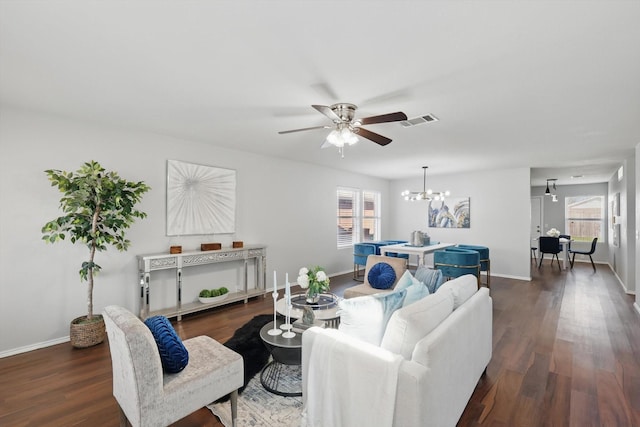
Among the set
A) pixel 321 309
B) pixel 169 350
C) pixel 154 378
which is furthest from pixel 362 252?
pixel 154 378

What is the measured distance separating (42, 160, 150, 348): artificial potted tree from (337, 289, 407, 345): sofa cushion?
8.80ft

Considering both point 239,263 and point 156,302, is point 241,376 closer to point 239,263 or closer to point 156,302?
point 156,302

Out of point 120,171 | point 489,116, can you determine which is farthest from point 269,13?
point 120,171

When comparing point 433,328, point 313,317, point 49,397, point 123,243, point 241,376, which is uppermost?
point 123,243

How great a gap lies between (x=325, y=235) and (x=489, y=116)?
3.98m

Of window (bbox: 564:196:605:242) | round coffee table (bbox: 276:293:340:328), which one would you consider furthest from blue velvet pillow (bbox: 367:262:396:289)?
window (bbox: 564:196:605:242)

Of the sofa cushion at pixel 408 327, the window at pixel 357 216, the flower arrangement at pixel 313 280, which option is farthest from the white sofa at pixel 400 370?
the window at pixel 357 216

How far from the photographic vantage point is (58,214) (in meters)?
3.19

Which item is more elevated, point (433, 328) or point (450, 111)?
point (450, 111)

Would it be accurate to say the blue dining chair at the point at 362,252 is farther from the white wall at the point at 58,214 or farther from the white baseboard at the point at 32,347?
the white baseboard at the point at 32,347

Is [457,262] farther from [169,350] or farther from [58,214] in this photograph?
[58,214]

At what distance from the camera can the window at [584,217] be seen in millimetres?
8805

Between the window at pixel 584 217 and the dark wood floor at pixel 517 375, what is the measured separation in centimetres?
607

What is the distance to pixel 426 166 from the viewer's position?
6.15m
